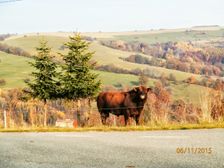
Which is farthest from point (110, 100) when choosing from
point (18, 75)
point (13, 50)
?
point (13, 50)

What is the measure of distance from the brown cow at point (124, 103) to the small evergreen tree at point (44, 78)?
9.73m

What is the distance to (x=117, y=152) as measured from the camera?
888cm

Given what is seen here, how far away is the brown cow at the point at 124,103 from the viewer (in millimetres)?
27547

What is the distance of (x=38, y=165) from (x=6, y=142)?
427 centimetres

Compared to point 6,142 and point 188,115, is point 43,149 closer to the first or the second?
point 6,142

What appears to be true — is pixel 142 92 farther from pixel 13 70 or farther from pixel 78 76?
Answer: pixel 13 70

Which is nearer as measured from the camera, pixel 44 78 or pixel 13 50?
pixel 44 78

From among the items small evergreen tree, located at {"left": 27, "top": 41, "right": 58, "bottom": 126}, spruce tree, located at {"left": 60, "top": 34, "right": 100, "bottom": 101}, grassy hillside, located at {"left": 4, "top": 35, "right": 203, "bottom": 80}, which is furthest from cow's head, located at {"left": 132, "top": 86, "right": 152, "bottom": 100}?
grassy hillside, located at {"left": 4, "top": 35, "right": 203, "bottom": 80}

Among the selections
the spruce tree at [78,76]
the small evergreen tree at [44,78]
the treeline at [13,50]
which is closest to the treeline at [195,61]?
the treeline at [13,50]

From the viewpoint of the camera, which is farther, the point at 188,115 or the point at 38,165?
the point at 188,115

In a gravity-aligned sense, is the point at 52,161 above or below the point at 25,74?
above

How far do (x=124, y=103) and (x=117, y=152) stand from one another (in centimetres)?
2136

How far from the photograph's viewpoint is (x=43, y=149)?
9.99 m

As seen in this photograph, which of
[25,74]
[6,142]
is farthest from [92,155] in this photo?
[25,74]
